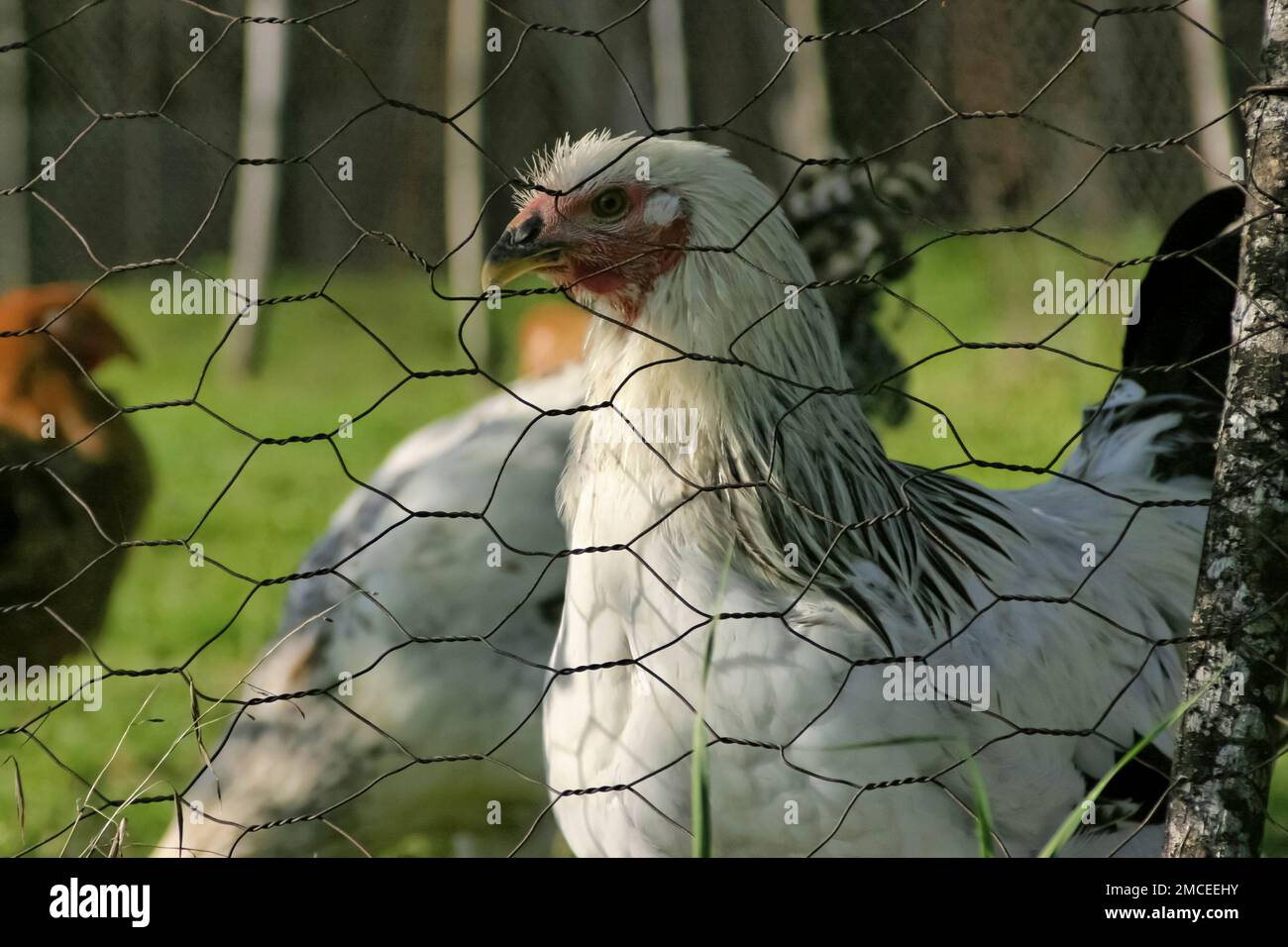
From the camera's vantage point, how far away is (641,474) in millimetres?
1491

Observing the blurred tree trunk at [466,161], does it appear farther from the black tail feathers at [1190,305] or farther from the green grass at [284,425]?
the black tail feathers at [1190,305]

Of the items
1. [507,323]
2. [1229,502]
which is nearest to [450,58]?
[507,323]

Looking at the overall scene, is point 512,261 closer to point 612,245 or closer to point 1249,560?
point 612,245

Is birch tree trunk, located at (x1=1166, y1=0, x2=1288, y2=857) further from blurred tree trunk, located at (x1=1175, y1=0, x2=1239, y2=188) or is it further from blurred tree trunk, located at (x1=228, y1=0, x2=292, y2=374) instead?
blurred tree trunk, located at (x1=228, y1=0, x2=292, y2=374)

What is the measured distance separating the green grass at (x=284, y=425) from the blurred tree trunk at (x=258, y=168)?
0.38ft

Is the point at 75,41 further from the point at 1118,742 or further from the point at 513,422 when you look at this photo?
the point at 1118,742

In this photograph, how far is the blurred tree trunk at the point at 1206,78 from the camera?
167 inches

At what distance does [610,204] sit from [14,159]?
4.87 meters

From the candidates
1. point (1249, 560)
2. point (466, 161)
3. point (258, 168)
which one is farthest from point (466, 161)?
point (1249, 560)

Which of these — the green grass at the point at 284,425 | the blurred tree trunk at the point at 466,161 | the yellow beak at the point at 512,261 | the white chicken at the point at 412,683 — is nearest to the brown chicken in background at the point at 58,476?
the green grass at the point at 284,425

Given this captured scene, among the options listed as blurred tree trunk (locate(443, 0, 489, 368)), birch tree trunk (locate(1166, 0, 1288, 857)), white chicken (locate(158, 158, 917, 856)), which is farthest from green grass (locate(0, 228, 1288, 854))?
birch tree trunk (locate(1166, 0, 1288, 857))

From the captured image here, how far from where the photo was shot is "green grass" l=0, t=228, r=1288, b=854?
2.77 meters

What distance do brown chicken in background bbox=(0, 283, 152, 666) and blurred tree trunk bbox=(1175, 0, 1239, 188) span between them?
140 inches

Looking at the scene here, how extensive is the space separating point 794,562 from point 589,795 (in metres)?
0.37
